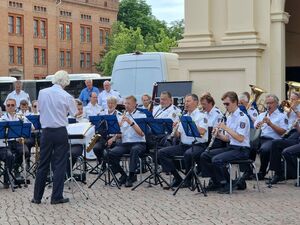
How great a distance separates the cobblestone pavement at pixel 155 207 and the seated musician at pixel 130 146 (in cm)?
46

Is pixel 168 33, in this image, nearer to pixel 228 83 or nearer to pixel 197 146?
pixel 228 83

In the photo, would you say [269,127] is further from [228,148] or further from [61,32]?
[61,32]

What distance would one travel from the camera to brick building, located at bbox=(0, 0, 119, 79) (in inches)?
2552

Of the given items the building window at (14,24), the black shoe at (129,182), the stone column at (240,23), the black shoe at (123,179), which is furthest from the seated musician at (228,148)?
the building window at (14,24)

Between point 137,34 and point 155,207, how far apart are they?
57.1 metres

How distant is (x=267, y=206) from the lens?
1058 cm

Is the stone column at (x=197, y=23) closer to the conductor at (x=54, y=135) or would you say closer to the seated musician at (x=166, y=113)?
the seated musician at (x=166, y=113)

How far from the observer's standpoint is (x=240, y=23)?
61.6 ft

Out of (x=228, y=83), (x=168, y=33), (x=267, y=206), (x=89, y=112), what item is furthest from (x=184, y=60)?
(x=168, y=33)

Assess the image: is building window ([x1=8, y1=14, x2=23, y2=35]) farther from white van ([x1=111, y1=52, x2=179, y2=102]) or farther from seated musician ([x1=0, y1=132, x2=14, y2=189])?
seated musician ([x1=0, y1=132, x2=14, y2=189])

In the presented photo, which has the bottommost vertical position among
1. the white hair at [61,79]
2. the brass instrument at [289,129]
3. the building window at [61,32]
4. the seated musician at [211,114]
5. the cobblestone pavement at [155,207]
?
the cobblestone pavement at [155,207]

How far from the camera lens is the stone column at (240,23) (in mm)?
18578

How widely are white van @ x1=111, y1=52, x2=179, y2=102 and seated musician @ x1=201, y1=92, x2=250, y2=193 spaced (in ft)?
29.3

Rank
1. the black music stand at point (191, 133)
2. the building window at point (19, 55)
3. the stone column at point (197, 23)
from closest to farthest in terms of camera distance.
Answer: the black music stand at point (191, 133) → the stone column at point (197, 23) → the building window at point (19, 55)
